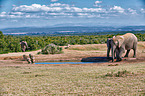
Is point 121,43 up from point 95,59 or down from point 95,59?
up

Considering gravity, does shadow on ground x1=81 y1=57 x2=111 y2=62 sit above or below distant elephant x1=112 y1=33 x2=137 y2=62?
below

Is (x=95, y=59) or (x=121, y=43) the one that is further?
(x=95, y=59)

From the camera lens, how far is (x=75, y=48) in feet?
143

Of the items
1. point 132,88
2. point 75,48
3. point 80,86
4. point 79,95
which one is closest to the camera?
point 79,95

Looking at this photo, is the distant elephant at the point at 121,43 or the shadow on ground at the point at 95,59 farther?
the shadow on ground at the point at 95,59

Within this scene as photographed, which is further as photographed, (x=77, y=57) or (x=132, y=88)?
(x=77, y=57)

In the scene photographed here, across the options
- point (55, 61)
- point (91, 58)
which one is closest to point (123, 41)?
point (91, 58)

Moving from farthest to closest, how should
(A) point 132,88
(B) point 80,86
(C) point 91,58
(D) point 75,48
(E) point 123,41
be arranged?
(D) point 75,48 → (C) point 91,58 → (E) point 123,41 → (B) point 80,86 → (A) point 132,88

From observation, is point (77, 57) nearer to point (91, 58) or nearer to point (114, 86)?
point (91, 58)

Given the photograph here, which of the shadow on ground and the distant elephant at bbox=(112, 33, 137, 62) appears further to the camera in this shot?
the shadow on ground

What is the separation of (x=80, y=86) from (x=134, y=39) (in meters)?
18.8

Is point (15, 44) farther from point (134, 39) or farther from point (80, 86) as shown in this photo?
point (80, 86)

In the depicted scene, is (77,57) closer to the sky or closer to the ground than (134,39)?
closer to the ground

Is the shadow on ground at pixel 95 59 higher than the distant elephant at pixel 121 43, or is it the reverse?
the distant elephant at pixel 121 43
